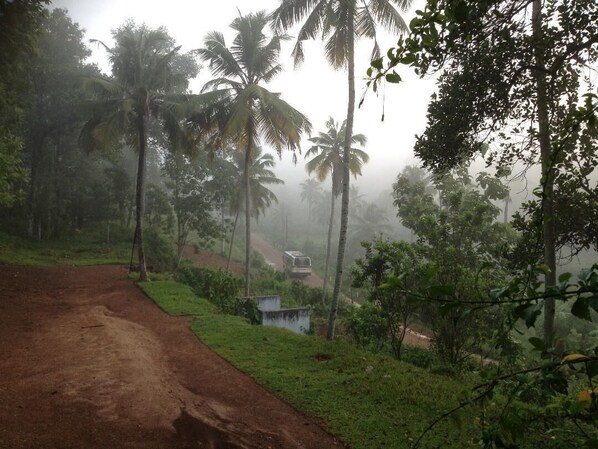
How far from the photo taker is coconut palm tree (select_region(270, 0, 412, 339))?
10114 millimetres

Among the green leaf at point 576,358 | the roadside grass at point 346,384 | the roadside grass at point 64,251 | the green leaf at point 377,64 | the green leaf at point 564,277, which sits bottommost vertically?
the roadside grass at point 346,384

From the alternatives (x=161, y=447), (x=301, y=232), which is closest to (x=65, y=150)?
(x=161, y=447)

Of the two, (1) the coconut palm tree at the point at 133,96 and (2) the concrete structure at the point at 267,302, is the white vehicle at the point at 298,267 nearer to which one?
(2) the concrete structure at the point at 267,302

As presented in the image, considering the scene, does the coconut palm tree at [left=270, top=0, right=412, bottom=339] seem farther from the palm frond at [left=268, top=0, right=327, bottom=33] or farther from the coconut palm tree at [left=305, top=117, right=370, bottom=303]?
the coconut palm tree at [left=305, top=117, right=370, bottom=303]

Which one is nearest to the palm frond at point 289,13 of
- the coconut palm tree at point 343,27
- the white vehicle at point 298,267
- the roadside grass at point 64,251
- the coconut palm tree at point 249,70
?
the coconut palm tree at point 343,27

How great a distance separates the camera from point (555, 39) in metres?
4.65

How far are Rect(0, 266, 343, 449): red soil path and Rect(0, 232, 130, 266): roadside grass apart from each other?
27.9 feet

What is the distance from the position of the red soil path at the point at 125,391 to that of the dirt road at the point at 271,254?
84.5 ft

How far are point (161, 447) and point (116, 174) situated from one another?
23554mm

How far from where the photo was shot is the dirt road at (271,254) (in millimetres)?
36141

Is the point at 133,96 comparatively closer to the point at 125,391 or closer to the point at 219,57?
the point at 219,57

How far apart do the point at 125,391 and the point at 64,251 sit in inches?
706

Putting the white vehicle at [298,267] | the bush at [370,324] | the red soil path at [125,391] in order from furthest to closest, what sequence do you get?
the white vehicle at [298,267]
the bush at [370,324]
the red soil path at [125,391]

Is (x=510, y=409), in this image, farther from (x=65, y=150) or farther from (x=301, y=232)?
(x=301, y=232)
